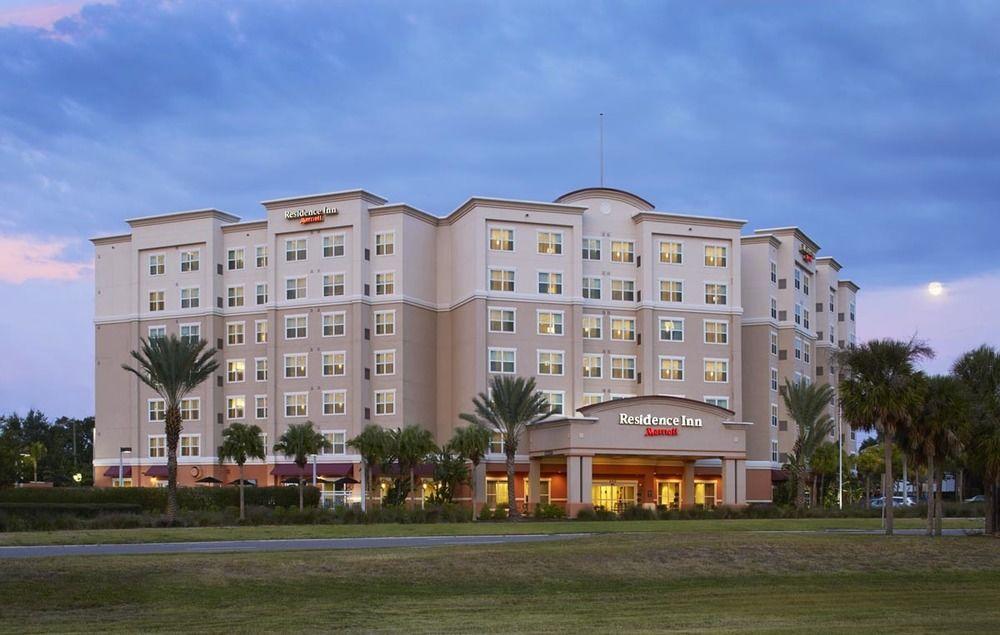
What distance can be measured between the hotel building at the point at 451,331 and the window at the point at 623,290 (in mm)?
115

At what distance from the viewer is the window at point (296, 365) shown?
93375mm

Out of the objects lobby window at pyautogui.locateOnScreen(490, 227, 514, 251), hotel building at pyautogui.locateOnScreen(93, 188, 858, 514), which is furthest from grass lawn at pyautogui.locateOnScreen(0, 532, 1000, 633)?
lobby window at pyautogui.locateOnScreen(490, 227, 514, 251)

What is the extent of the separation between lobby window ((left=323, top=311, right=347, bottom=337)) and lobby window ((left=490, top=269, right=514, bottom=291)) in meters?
11.8

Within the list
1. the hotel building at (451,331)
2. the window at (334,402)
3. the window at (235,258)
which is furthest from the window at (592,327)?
the window at (235,258)

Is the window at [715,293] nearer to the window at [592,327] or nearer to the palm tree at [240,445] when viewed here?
the window at [592,327]

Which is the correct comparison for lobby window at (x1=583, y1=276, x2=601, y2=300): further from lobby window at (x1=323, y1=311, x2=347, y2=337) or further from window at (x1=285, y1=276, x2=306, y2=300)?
window at (x1=285, y1=276, x2=306, y2=300)

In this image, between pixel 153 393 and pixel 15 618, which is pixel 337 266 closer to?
pixel 153 393

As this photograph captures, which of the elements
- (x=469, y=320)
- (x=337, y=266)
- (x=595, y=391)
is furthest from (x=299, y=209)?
(x=595, y=391)

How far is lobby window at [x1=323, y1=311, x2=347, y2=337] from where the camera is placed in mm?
92375

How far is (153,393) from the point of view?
315ft

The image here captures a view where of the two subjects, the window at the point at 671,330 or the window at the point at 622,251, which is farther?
the window at the point at 622,251

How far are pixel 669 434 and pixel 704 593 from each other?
61.3 m

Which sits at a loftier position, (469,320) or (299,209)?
(299,209)

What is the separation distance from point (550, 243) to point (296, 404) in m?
23.6
